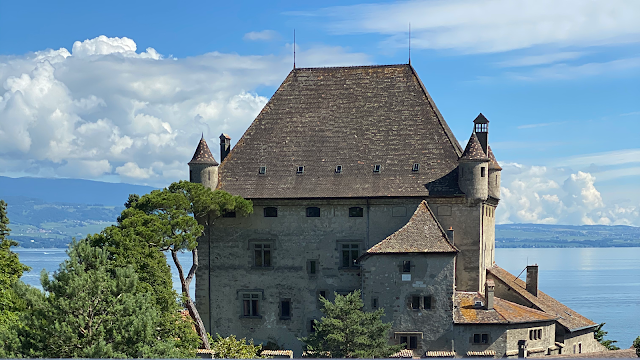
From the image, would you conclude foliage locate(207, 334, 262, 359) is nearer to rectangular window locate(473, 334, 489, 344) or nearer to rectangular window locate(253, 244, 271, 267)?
rectangular window locate(253, 244, 271, 267)

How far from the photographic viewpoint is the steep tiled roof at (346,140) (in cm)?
4403

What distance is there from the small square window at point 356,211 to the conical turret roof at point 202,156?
7706 mm

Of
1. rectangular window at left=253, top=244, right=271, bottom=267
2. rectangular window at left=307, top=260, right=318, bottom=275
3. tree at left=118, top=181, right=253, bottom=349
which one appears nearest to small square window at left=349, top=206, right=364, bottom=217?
rectangular window at left=307, top=260, right=318, bottom=275

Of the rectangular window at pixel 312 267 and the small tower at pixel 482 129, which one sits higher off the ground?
the small tower at pixel 482 129

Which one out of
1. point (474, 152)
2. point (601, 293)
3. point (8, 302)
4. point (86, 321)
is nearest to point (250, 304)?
point (8, 302)

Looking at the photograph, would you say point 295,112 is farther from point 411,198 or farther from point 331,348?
point 331,348

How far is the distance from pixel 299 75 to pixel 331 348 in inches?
681

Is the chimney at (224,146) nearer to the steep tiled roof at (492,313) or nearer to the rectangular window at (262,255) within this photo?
the rectangular window at (262,255)

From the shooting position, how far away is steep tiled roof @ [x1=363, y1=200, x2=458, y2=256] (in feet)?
132

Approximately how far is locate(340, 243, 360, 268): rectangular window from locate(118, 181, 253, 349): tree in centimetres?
530

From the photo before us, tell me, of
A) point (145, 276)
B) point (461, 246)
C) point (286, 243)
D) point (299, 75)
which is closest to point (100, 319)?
→ point (145, 276)

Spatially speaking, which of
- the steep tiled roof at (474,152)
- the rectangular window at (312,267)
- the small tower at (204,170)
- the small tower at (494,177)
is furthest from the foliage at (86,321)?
the small tower at (494,177)

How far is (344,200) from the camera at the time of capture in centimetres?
4400

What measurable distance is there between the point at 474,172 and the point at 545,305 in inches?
344
